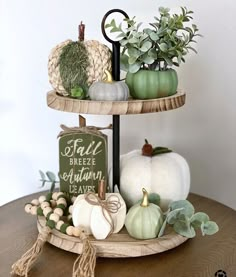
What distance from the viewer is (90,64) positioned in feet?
2.61

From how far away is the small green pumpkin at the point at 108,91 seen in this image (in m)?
0.76

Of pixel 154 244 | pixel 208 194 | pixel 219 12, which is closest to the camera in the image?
pixel 154 244

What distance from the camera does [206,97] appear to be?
1.21 m

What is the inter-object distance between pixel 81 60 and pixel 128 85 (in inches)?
4.1

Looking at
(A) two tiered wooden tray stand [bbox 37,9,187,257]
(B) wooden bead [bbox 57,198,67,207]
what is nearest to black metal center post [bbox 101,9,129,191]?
(A) two tiered wooden tray stand [bbox 37,9,187,257]

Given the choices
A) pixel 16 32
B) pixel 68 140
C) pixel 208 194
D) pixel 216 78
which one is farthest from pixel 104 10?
pixel 208 194

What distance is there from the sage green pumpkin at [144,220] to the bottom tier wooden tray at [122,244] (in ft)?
0.04

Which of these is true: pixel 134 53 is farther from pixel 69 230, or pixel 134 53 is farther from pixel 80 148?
pixel 69 230

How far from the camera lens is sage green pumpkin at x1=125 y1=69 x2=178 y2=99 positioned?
0.80m

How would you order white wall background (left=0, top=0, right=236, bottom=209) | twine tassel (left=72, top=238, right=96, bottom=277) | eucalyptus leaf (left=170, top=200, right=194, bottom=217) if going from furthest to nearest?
1. white wall background (left=0, top=0, right=236, bottom=209)
2. eucalyptus leaf (left=170, top=200, right=194, bottom=217)
3. twine tassel (left=72, top=238, right=96, bottom=277)

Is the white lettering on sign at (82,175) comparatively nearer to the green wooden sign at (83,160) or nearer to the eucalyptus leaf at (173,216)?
the green wooden sign at (83,160)

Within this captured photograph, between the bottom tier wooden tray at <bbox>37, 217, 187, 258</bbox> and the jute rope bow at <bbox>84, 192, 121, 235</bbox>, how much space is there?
26 millimetres

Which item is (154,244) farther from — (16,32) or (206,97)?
(16,32)

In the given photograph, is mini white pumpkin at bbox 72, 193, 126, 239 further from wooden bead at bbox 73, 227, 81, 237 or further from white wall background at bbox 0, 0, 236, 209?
white wall background at bbox 0, 0, 236, 209
